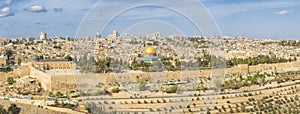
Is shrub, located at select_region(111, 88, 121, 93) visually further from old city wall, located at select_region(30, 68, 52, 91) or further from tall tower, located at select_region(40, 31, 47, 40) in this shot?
tall tower, located at select_region(40, 31, 47, 40)

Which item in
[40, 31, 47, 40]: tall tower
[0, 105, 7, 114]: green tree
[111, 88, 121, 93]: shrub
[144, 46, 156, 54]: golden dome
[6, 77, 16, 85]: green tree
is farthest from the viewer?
[40, 31, 47, 40]: tall tower

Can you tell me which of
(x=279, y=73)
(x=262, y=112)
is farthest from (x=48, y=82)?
(x=279, y=73)

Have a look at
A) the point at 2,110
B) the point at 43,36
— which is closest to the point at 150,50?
the point at 2,110

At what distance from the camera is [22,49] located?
2839 cm

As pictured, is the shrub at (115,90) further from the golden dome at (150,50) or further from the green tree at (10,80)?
the golden dome at (150,50)

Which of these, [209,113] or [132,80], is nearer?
[209,113]

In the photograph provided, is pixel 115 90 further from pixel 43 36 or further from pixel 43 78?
pixel 43 36

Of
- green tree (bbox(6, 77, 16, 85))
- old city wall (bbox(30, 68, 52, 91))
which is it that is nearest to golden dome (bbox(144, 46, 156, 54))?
old city wall (bbox(30, 68, 52, 91))

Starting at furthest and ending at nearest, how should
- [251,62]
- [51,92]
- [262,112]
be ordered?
[251,62] < [51,92] < [262,112]

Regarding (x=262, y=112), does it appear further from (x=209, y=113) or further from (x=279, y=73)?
(x=279, y=73)

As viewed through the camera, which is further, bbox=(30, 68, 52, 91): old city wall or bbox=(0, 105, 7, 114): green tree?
bbox=(30, 68, 52, 91): old city wall

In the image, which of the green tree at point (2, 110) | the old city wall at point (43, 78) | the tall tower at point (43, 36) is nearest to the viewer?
the green tree at point (2, 110)

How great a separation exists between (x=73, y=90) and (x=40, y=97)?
3.46 ft

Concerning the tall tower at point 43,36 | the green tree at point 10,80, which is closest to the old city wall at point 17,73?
the green tree at point 10,80
